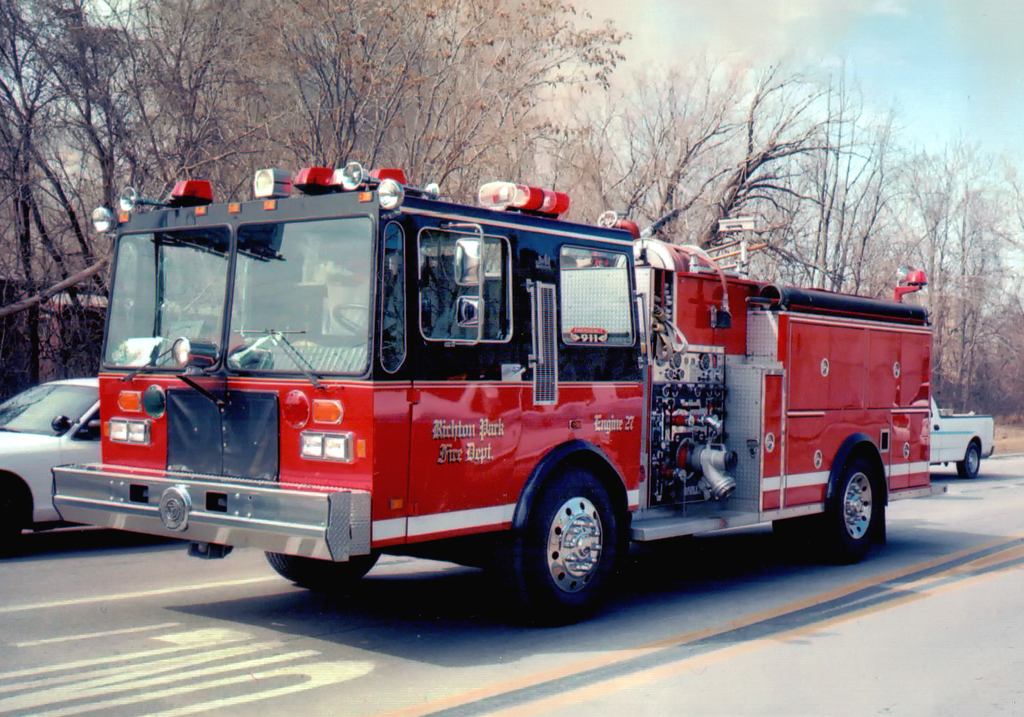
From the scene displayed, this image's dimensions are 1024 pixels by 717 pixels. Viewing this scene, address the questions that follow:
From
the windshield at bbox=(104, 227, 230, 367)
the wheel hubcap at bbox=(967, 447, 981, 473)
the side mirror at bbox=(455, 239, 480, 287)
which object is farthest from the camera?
the wheel hubcap at bbox=(967, 447, 981, 473)

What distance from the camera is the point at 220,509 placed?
6.18 m

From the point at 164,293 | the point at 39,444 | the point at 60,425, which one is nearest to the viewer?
the point at 164,293

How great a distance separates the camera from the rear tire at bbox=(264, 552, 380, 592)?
8.04m

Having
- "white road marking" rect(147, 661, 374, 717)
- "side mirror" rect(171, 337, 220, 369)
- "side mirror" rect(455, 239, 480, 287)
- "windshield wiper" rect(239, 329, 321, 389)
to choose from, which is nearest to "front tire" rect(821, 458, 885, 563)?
"side mirror" rect(455, 239, 480, 287)

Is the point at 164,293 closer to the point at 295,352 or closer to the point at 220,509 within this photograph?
the point at 295,352

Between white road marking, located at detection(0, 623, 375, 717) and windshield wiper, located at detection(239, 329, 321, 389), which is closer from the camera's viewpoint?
white road marking, located at detection(0, 623, 375, 717)

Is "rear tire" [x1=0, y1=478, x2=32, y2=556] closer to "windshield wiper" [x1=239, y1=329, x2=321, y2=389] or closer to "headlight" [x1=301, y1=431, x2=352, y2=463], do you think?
"windshield wiper" [x1=239, y1=329, x2=321, y2=389]

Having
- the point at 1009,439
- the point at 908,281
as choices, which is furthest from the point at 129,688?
the point at 1009,439

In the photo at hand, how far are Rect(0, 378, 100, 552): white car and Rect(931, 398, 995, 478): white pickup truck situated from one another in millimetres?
14999

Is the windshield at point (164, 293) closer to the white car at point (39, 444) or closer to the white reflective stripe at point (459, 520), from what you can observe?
the white reflective stripe at point (459, 520)

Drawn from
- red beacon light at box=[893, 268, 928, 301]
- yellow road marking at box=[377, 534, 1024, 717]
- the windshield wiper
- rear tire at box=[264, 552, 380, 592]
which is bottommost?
yellow road marking at box=[377, 534, 1024, 717]

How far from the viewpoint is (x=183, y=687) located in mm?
5645

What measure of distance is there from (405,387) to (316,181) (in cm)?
135

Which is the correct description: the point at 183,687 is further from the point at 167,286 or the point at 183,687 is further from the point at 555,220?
the point at 555,220
